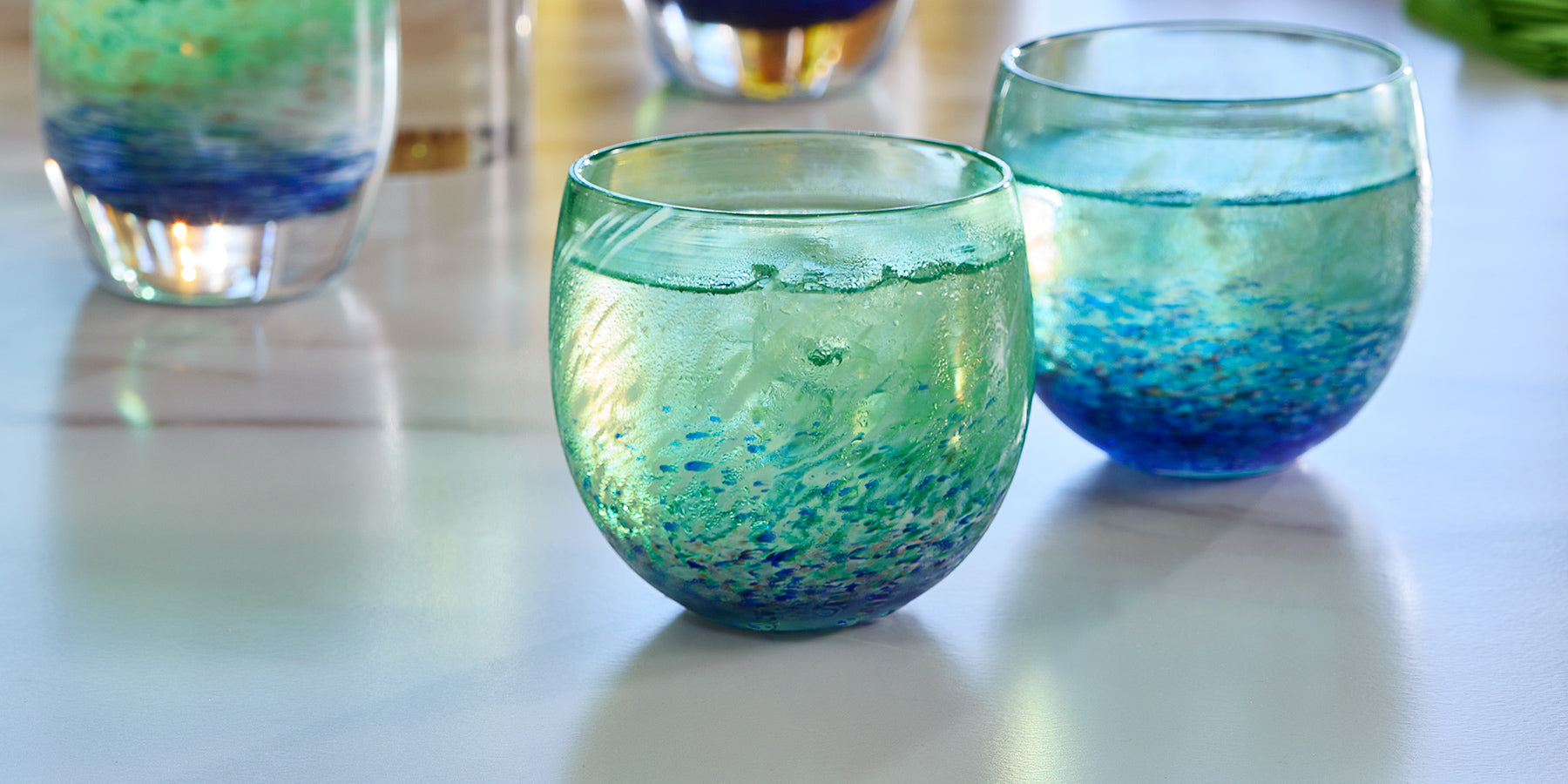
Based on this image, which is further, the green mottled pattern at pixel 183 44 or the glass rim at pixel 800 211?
the green mottled pattern at pixel 183 44

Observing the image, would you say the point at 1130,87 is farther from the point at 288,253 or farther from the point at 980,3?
the point at 980,3

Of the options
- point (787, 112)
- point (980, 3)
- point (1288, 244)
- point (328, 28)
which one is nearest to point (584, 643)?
point (1288, 244)

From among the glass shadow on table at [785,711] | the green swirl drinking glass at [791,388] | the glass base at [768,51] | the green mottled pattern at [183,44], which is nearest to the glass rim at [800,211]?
the green swirl drinking glass at [791,388]

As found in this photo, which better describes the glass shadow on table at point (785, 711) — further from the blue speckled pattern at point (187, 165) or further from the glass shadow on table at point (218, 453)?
the blue speckled pattern at point (187, 165)

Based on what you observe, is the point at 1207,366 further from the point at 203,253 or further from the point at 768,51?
the point at 768,51

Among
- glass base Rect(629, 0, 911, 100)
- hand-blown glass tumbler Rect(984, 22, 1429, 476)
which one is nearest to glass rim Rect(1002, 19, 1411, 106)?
hand-blown glass tumbler Rect(984, 22, 1429, 476)

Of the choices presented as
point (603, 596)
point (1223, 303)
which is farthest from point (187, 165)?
point (1223, 303)
